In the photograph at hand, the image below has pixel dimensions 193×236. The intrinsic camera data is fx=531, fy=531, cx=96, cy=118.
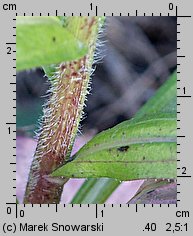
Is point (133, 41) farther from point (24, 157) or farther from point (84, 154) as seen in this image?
point (84, 154)

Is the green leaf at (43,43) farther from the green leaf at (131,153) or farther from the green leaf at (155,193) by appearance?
the green leaf at (155,193)

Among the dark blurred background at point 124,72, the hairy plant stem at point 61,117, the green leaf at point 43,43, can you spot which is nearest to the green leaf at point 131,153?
A: the hairy plant stem at point 61,117

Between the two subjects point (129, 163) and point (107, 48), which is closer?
point (129, 163)

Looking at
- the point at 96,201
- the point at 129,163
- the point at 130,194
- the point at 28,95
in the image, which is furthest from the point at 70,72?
the point at 28,95

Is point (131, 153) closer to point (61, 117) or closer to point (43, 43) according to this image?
point (61, 117)

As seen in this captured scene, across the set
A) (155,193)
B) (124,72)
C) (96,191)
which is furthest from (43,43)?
(124,72)
